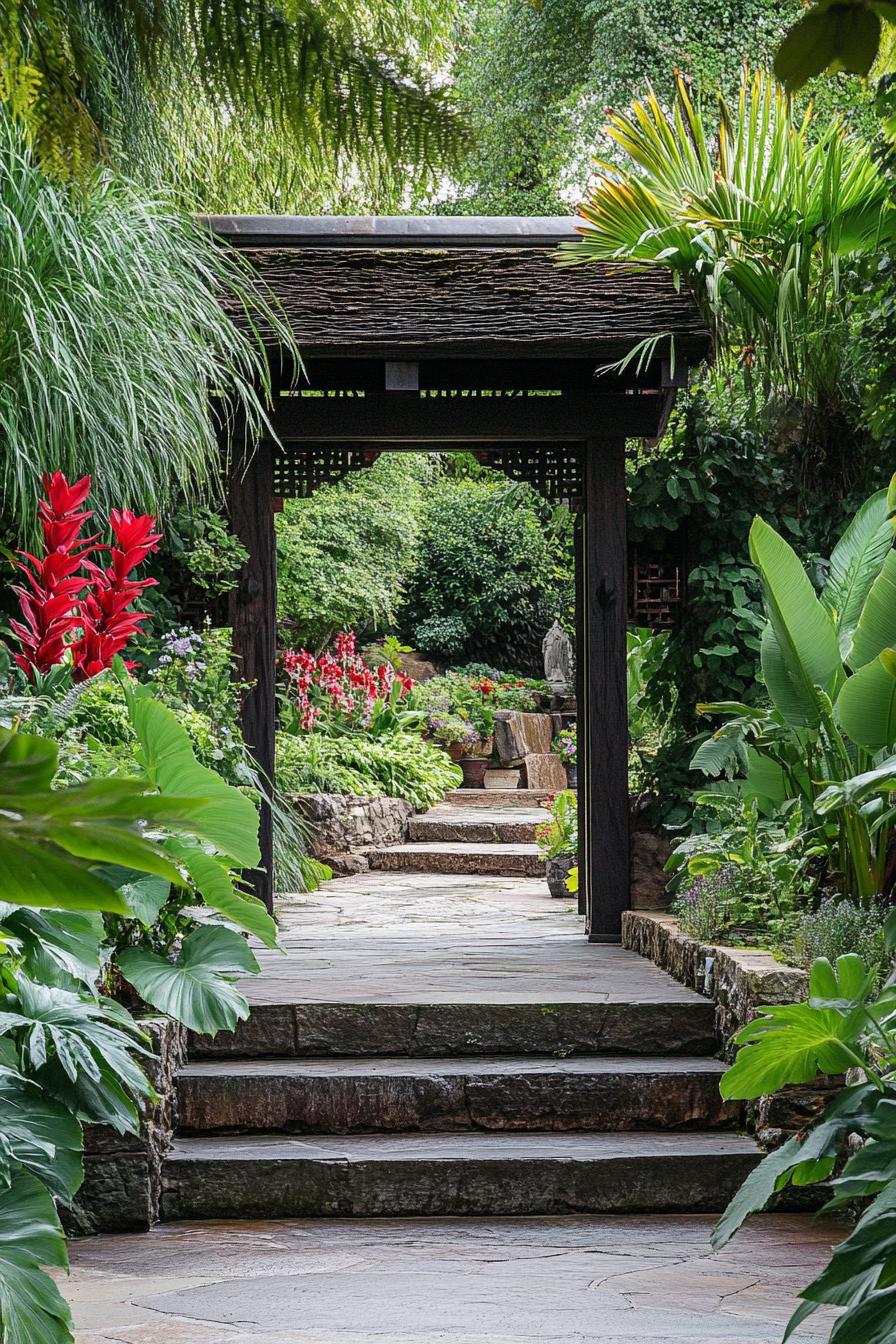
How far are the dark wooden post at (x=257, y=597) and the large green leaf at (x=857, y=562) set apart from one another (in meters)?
2.69

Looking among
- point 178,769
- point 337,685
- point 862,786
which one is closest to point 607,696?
point 862,786

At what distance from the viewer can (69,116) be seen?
4.02 ft

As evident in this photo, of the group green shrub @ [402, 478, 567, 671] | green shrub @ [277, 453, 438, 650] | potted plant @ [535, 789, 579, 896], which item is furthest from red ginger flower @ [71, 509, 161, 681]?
green shrub @ [402, 478, 567, 671]

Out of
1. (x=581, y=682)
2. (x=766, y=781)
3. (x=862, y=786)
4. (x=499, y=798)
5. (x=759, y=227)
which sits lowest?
(x=499, y=798)

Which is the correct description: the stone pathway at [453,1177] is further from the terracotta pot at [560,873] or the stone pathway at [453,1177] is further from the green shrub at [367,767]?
the green shrub at [367,767]

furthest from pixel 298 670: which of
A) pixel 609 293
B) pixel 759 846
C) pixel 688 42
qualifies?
pixel 688 42

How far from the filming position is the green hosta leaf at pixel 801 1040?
2604mm

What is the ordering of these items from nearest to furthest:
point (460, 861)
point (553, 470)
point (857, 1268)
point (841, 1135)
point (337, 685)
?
point (857, 1268) → point (841, 1135) → point (553, 470) → point (460, 861) → point (337, 685)

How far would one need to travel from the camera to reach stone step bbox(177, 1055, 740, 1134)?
14.1ft

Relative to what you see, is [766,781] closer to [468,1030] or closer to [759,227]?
[468,1030]

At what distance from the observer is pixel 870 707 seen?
4527mm

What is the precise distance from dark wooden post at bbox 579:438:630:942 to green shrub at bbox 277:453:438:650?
6455 mm

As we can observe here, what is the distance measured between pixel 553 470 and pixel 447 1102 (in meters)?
3.47

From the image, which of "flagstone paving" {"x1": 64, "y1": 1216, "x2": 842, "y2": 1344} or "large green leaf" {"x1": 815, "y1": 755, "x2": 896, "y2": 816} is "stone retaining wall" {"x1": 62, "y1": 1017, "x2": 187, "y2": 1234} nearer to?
"flagstone paving" {"x1": 64, "y1": 1216, "x2": 842, "y2": 1344}
